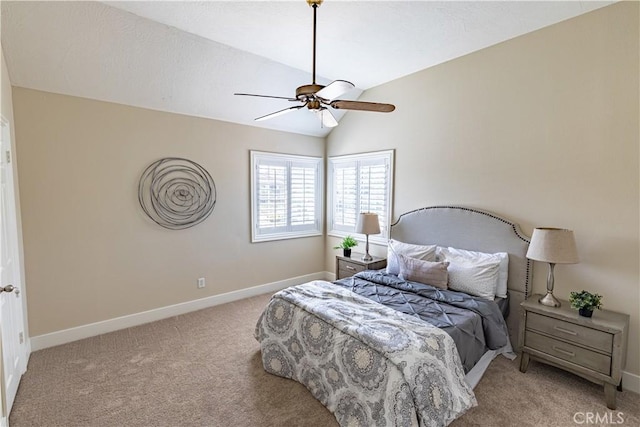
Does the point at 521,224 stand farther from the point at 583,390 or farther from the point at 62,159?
the point at 62,159

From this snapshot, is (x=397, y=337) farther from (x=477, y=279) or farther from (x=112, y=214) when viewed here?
(x=112, y=214)

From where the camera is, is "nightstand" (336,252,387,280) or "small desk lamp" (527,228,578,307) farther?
"nightstand" (336,252,387,280)

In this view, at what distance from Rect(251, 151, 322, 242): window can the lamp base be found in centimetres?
328

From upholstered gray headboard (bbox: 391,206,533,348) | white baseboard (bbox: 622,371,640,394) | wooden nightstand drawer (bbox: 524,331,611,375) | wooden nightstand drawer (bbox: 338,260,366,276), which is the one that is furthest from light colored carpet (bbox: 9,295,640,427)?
wooden nightstand drawer (bbox: 338,260,366,276)

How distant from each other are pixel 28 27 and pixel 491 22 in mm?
3882

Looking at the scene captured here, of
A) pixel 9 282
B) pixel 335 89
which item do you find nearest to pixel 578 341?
pixel 335 89

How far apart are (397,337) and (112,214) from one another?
3230 millimetres

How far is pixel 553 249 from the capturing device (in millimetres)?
2527

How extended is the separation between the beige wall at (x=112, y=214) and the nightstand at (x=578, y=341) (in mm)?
3457

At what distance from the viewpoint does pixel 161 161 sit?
144 inches

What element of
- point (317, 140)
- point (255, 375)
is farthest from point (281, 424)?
point (317, 140)

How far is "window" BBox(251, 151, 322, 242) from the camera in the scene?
4.57 metres

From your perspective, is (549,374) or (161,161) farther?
(161,161)

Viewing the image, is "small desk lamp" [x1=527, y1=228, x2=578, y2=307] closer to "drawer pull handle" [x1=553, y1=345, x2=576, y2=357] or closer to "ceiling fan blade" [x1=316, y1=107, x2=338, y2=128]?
"drawer pull handle" [x1=553, y1=345, x2=576, y2=357]
